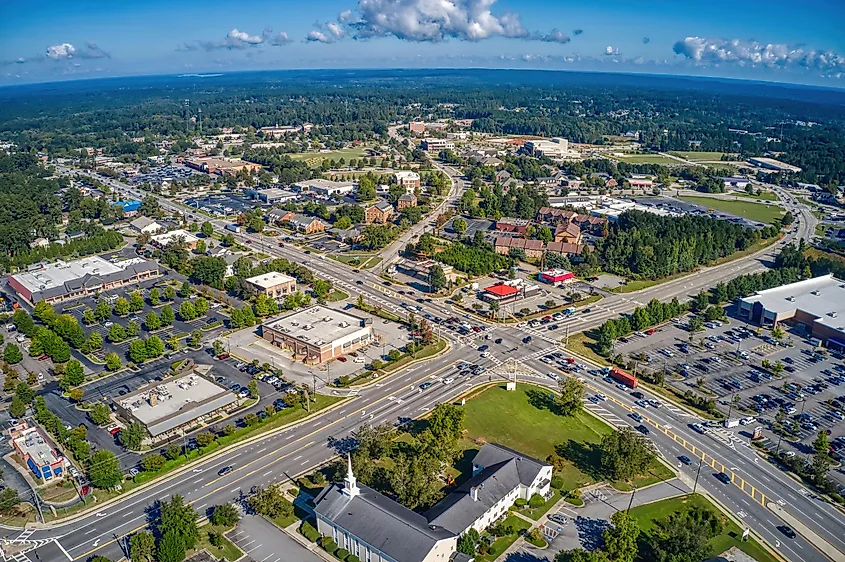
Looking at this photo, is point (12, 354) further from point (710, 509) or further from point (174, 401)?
point (710, 509)

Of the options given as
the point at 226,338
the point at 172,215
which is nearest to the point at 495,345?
the point at 226,338

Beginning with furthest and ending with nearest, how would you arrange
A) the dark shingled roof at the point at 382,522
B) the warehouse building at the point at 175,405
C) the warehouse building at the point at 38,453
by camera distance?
the warehouse building at the point at 175,405 < the warehouse building at the point at 38,453 < the dark shingled roof at the point at 382,522

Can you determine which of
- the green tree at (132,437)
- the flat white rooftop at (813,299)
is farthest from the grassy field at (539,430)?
the flat white rooftop at (813,299)

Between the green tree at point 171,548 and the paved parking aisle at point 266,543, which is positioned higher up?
the green tree at point 171,548

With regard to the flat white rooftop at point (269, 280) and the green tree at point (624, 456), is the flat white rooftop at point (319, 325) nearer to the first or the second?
the flat white rooftop at point (269, 280)

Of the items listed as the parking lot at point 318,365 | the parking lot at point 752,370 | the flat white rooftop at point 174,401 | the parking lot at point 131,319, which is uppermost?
the flat white rooftop at point 174,401

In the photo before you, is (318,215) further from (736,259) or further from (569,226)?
(736,259)
